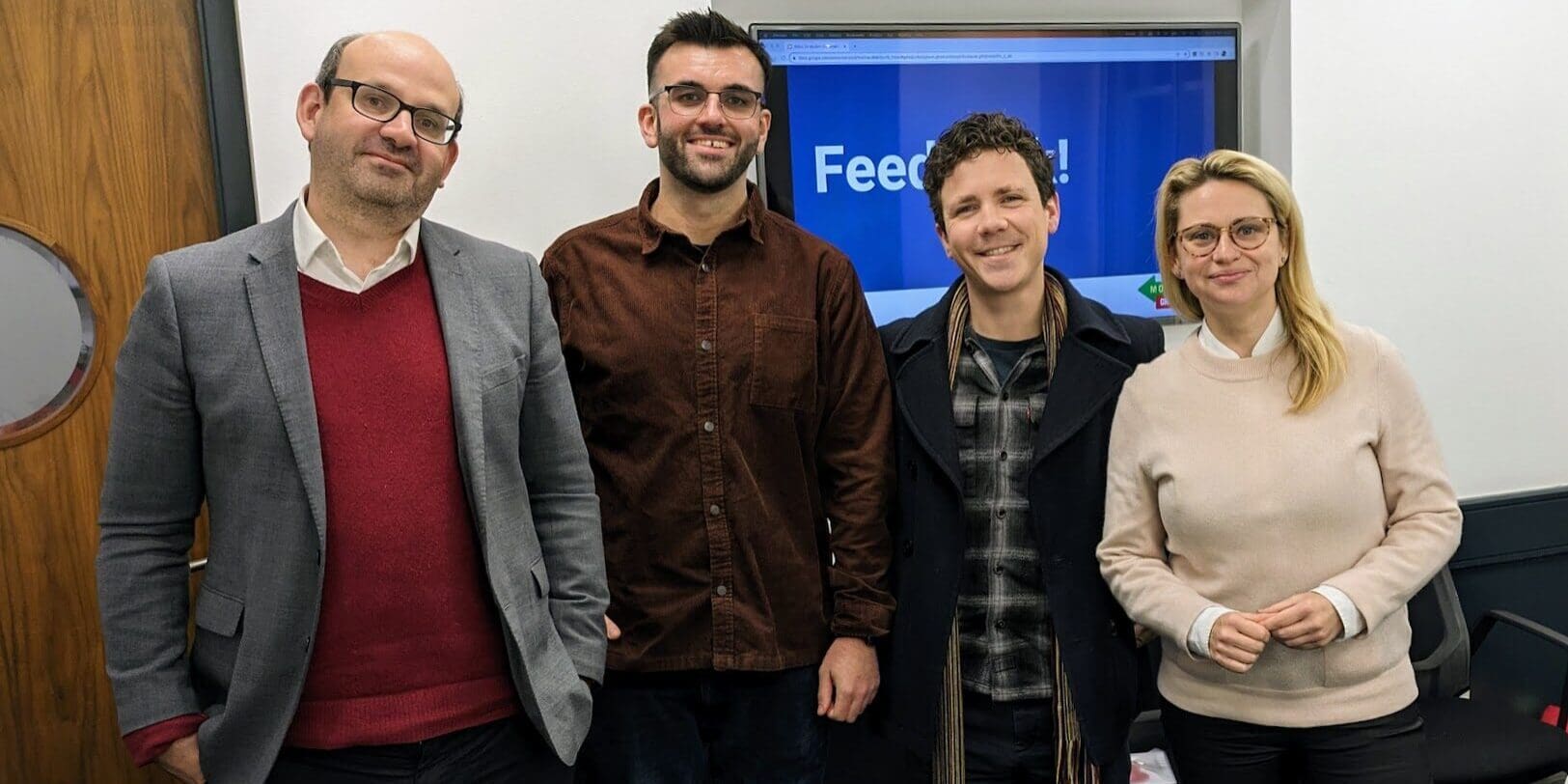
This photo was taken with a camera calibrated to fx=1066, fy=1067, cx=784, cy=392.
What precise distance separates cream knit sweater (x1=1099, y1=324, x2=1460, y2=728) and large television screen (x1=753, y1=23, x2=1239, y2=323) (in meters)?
1.11

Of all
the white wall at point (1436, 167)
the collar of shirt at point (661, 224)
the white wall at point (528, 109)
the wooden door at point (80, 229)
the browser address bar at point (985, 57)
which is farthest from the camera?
the white wall at point (1436, 167)

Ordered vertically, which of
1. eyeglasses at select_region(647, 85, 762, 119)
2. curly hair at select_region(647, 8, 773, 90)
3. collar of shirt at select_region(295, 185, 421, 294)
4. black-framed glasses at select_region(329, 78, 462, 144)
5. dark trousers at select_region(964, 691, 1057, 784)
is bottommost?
dark trousers at select_region(964, 691, 1057, 784)

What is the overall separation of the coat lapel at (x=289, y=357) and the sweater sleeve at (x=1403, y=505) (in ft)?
4.75

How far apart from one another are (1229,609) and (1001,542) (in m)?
0.36

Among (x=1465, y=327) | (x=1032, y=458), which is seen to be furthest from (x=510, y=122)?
(x=1465, y=327)

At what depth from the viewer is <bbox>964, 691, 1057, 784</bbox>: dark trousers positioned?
5.62 ft

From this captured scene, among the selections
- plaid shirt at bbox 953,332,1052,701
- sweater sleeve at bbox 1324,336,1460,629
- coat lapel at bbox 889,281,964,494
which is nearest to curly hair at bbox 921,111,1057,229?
coat lapel at bbox 889,281,964,494

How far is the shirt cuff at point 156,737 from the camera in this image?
136 cm

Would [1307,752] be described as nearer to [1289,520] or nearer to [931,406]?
[1289,520]

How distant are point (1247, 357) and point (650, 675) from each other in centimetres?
110

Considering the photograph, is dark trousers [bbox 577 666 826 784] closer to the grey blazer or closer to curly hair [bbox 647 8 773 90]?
the grey blazer

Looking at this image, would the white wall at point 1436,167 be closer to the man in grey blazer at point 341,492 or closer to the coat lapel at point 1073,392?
the coat lapel at point 1073,392

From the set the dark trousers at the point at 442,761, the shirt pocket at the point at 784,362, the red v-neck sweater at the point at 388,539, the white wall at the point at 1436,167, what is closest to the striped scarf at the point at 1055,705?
the shirt pocket at the point at 784,362

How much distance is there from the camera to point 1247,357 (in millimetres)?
1717
